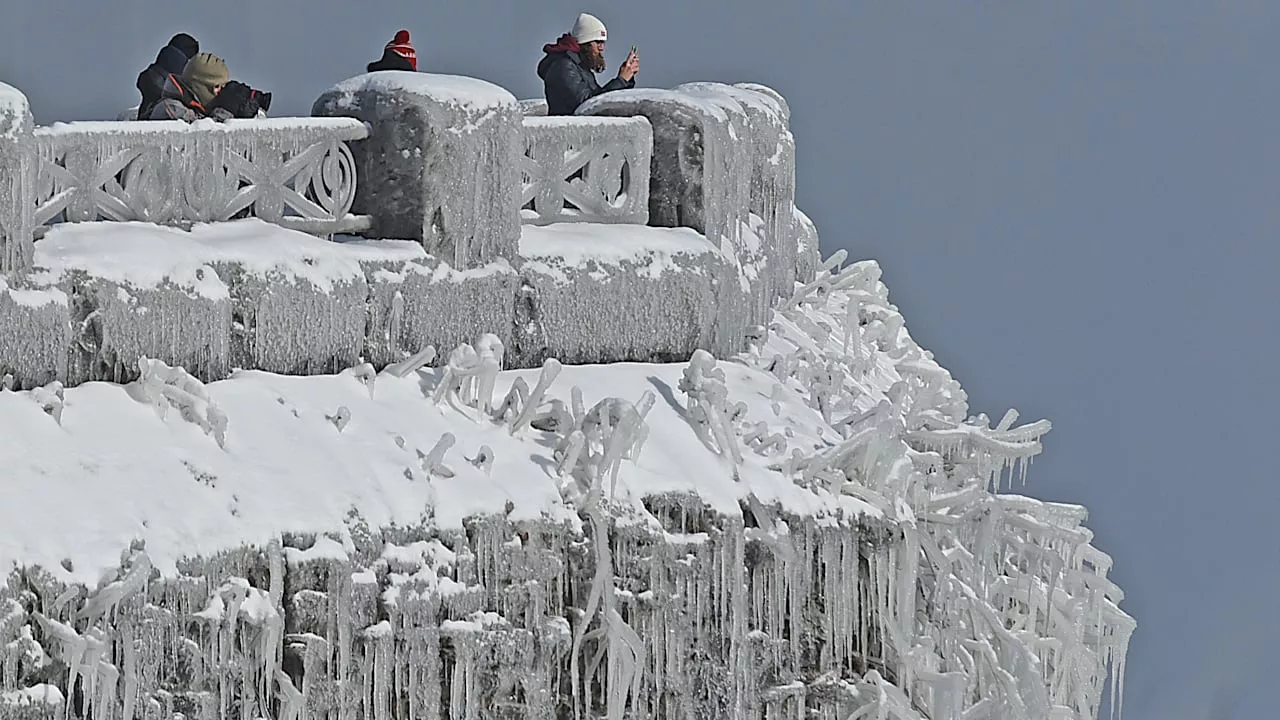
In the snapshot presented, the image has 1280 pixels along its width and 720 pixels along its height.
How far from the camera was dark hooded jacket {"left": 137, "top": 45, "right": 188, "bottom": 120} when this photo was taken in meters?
12.2

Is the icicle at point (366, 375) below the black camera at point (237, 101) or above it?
below

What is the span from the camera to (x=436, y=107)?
→ 1173 centimetres

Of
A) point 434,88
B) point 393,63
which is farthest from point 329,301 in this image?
point 393,63

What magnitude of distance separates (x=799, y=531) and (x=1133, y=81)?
2976 cm

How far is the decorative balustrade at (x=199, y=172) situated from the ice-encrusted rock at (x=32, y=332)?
47 cm

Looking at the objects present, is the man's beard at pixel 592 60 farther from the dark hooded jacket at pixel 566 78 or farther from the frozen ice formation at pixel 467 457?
the frozen ice formation at pixel 467 457

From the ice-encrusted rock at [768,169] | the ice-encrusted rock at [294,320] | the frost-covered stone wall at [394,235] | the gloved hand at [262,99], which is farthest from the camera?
the ice-encrusted rock at [768,169]

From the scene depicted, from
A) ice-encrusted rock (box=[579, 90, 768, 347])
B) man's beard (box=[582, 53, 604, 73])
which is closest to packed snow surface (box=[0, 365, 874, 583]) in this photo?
ice-encrusted rock (box=[579, 90, 768, 347])

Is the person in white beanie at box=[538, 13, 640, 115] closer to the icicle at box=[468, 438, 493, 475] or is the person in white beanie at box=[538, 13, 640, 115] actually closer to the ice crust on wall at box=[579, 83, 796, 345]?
the ice crust on wall at box=[579, 83, 796, 345]

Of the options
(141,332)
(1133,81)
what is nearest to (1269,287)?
(1133,81)

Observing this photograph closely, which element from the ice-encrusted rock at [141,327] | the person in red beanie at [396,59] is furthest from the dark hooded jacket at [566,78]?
the ice-encrusted rock at [141,327]

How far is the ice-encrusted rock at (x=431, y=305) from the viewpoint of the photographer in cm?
1154

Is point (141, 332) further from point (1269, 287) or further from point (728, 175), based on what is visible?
point (1269, 287)

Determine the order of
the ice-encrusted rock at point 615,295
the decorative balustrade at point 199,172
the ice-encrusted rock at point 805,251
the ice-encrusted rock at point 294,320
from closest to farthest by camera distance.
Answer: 1. the decorative balustrade at point 199,172
2. the ice-encrusted rock at point 294,320
3. the ice-encrusted rock at point 615,295
4. the ice-encrusted rock at point 805,251
